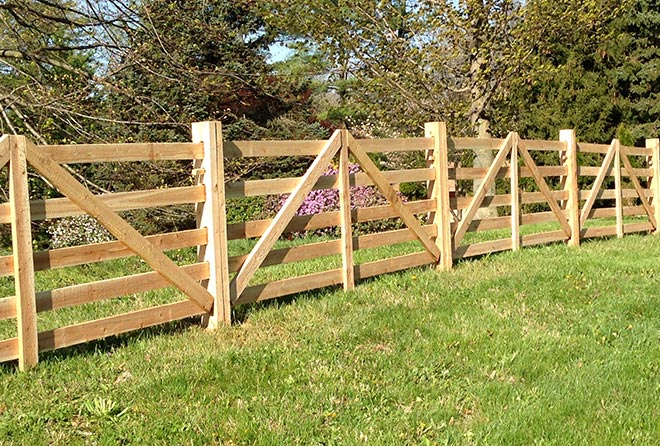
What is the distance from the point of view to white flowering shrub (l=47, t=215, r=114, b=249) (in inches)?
508

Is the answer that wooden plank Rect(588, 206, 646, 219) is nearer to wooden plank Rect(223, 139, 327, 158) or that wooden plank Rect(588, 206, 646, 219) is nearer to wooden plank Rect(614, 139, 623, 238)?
wooden plank Rect(614, 139, 623, 238)

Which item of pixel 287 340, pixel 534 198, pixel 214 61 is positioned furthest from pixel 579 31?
pixel 287 340

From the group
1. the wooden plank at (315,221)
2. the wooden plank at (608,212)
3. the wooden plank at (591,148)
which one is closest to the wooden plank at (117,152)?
the wooden plank at (315,221)

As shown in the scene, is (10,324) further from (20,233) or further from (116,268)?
(116,268)

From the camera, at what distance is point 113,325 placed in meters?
5.05

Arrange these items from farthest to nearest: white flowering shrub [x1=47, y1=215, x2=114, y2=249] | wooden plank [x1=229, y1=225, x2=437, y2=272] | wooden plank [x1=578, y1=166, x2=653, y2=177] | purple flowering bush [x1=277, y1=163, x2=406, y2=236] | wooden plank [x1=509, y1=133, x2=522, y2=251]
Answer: purple flowering bush [x1=277, y1=163, x2=406, y2=236] → white flowering shrub [x1=47, y1=215, x2=114, y2=249] → wooden plank [x1=578, y1=166, x2=653, y2=177] → wooden plank [x1=509, y1=133, x2=522, y2=251] → wooden plank [x1=229, y1=225, x2=437, y2=272]

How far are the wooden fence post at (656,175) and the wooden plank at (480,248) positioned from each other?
454cm

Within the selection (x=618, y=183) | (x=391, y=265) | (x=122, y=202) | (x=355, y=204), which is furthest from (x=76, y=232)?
(x=618, y=183)

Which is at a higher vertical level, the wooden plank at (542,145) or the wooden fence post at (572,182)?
the wooden plank at (542,145)

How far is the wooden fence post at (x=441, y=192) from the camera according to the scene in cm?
800

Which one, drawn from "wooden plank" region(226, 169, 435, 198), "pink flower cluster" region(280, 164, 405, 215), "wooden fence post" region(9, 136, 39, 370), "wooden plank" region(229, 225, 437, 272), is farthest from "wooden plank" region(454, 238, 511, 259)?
"pink flower cluster" region(280, 164, 405, 215)

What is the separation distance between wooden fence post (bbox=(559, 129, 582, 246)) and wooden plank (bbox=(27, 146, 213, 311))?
21.1 ft

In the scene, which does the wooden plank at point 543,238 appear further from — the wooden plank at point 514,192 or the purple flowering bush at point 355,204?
the purple flowering bush at point 355,204

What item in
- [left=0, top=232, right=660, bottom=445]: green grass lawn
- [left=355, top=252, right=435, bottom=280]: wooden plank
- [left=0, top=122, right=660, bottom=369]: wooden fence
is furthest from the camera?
[left=355, top=252, right=435, bottom=280]: wooden plank
